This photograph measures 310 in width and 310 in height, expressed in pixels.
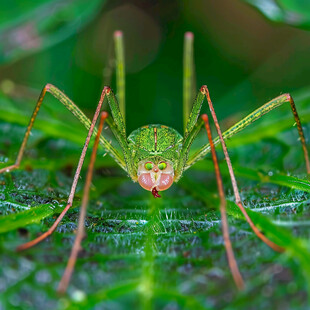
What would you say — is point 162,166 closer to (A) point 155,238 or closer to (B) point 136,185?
(B) point 136,185

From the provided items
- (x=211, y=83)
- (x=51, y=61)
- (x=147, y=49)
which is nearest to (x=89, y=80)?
(x=51, y=61)

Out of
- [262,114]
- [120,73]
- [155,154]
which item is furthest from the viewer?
[120,73]

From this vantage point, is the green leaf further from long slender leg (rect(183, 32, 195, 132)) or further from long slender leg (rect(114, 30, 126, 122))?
long slender leg (rect(183, 32, 195, 132))

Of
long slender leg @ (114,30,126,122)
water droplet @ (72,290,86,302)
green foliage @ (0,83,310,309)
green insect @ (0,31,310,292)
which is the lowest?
water droplet @ (72,290,86,302)

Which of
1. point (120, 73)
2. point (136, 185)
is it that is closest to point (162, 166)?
point (136, 185)

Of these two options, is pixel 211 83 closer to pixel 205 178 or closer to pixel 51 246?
pixel 205 178

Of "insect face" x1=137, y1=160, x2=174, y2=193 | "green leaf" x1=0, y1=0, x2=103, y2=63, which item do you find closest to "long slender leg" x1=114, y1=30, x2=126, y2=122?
"green leaf" x1=0, y1=0, x2=103, y2=63
